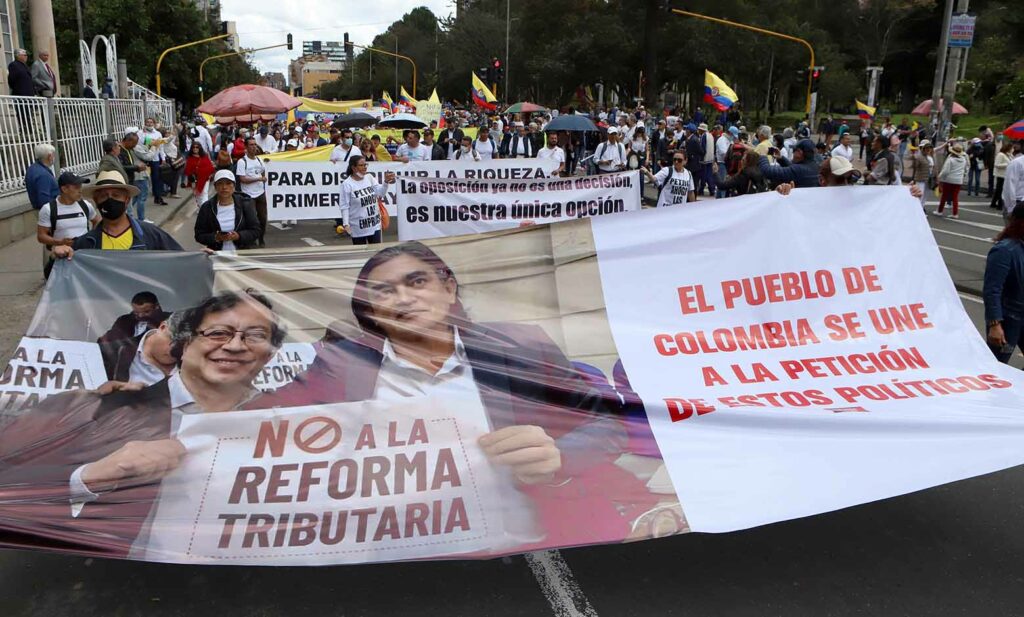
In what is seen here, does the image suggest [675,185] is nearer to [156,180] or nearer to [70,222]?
[70,222]

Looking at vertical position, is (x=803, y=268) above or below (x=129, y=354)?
above

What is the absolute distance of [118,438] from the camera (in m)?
3.74

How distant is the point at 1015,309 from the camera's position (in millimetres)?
5391

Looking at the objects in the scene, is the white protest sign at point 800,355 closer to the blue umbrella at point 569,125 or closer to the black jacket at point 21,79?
the black jacket at point 21,79

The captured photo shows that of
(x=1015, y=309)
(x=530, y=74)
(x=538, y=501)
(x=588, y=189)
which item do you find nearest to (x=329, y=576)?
(x=538, y=501)

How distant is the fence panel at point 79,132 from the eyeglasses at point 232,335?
13.4 metres

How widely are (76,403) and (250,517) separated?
109 cm

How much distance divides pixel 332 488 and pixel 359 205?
664cm

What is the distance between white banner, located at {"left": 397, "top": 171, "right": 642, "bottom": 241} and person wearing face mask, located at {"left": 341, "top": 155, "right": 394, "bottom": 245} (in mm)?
734

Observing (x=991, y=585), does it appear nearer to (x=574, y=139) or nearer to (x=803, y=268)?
(x=803, y=268)

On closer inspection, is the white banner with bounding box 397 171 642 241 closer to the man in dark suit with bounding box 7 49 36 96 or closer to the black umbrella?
the man in dark suit with bounding box 7 49 36 96

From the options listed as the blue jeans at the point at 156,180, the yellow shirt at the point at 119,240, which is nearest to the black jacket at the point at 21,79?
the blue jeans at the point at 156,180

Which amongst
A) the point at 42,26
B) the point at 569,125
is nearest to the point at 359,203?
the point at 569,125

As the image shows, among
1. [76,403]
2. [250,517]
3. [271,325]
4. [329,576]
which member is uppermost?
[271,325]
